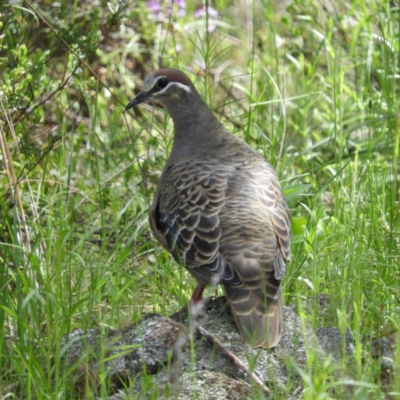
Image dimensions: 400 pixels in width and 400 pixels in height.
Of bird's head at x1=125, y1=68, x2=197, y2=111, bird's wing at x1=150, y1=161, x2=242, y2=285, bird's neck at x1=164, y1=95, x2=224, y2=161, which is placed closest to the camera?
bird's wing at x1=150, y1=161, x2=242, y2=285

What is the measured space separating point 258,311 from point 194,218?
2.66 feet

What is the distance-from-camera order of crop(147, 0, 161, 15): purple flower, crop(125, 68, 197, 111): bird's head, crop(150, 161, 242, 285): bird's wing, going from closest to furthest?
crop(150, 161, 242, 285): bird's wing, crop(125, 68, 197, 111): bird's head, crop(147, 0, 161, 15): purple flower

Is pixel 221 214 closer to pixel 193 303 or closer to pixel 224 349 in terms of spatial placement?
pixel 193 303

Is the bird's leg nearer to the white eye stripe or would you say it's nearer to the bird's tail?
the bird's tail

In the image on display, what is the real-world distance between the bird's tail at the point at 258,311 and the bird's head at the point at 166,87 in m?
1.95

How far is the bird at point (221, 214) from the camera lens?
431 centimetres

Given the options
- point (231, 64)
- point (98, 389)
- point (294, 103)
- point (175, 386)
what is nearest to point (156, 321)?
point (98, 389)

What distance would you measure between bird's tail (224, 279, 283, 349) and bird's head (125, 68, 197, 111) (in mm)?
1945

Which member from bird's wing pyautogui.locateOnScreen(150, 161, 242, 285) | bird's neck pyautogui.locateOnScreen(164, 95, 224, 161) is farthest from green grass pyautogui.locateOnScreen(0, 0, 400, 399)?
bird's wing pyautogui.locateOnScreen(150, 161, 242, 285)

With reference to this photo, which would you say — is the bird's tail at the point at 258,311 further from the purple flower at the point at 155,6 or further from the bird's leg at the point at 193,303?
the purple flower at the point at 155,6

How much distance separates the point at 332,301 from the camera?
14.4 feet

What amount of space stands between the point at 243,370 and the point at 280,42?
469 cm

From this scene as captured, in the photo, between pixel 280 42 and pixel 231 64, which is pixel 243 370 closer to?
pixel 280 42

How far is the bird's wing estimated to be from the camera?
4.56 meters
